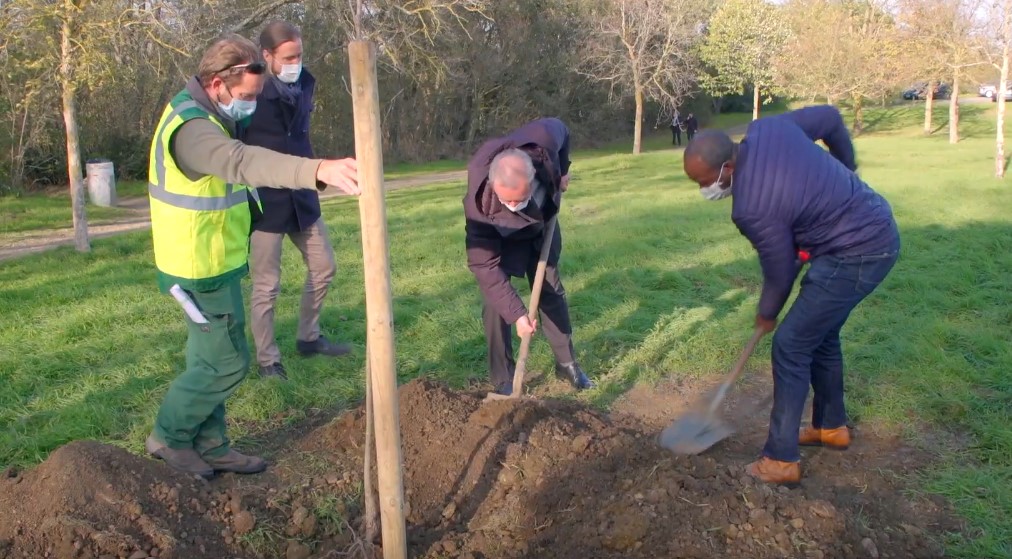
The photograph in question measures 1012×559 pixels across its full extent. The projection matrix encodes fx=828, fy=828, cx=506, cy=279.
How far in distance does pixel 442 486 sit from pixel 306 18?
1985cm

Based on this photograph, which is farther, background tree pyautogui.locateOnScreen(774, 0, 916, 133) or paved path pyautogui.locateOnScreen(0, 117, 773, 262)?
background tree pyautogui.locateOnScreen(774, 0, 916, 133)

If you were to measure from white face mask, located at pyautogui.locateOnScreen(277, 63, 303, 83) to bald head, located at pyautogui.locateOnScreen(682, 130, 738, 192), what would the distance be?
2.58 m

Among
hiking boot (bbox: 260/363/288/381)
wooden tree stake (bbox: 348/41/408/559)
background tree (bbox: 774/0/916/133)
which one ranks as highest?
background tree (bbox: 774/0/916/133)

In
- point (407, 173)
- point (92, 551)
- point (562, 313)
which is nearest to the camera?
point (92, 551)

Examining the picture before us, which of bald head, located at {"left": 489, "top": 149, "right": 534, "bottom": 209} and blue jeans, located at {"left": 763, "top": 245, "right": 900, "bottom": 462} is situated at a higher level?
bald head, located at {"left": 489, "top": 149, "right": 534, "bottom": 209}

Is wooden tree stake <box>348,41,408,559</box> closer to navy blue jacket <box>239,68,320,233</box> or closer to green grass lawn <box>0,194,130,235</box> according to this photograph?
navy blue jacket <box>239,68,320,233</box>

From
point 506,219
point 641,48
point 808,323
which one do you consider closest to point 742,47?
point 641,48

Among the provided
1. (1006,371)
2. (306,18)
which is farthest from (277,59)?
(306,18)

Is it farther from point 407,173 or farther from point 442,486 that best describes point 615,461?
point 407,173

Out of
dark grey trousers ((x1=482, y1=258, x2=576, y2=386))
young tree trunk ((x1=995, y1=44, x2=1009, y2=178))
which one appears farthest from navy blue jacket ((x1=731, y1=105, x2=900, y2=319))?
young tree trunk ((x1=995, y1=44, x2=1009, y2=178))

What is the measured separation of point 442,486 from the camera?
3762mm

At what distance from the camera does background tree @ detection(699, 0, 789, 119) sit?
36750mm

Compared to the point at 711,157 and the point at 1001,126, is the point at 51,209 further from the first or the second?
the point at 1001,126

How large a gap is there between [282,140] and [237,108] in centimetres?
163
